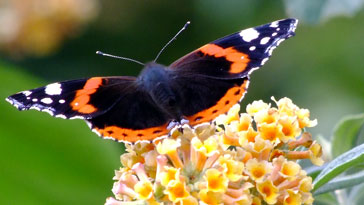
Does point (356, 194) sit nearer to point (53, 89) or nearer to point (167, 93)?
point (167, 93)

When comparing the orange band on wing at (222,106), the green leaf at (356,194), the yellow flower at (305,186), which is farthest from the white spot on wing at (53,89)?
the green leaf at (356,194)

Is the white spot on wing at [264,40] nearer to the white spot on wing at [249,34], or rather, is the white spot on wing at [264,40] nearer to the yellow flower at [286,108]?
the white spot on wing at [249,34]

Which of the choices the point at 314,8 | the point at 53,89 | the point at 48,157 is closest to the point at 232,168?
the point at 53,89

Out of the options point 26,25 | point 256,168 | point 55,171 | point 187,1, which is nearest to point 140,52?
point 187,1

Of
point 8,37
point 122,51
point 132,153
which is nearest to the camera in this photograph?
point 132,153

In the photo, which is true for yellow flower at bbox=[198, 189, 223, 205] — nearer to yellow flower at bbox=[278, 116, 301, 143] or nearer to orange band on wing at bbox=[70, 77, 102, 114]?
A: yellow flower at bbox=[278, 116, 301, 143]

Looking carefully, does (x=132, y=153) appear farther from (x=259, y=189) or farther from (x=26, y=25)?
(x=26, y=25)
